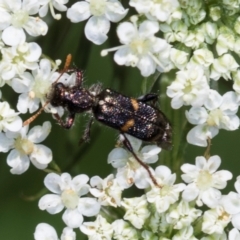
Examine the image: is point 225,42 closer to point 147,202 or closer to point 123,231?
point 147,202

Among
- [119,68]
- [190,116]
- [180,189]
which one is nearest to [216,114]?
[190,116]

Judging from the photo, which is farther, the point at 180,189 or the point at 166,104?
the point at 166,104

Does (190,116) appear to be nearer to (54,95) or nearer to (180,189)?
(180,189)

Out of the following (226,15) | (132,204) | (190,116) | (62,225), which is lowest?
(62,225)

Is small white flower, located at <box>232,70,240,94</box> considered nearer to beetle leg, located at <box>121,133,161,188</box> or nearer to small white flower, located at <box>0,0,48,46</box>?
beetle leg, located at <box>121,133,161,188</box>

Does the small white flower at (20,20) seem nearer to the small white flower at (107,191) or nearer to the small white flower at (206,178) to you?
the small white flower at (107,191)

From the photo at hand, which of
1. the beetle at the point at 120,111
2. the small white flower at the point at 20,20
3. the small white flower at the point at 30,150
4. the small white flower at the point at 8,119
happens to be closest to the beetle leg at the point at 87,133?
the beetle at the point at 120,111
